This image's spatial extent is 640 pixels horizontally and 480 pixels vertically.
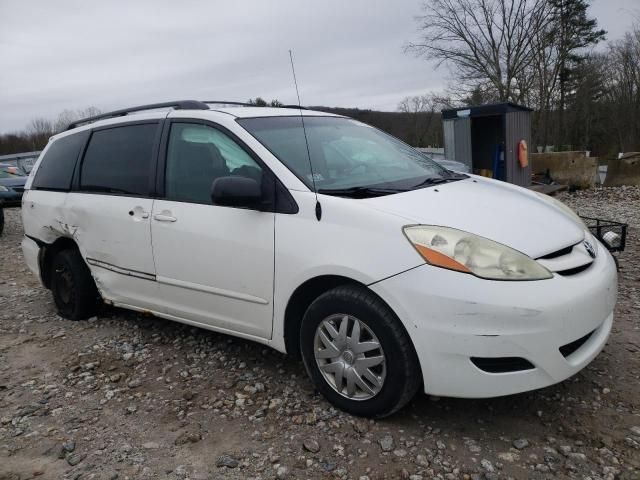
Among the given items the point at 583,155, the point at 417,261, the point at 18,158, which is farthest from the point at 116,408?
the point at 18,158

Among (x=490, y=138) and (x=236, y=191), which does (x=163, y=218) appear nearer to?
(x=236, y=191)

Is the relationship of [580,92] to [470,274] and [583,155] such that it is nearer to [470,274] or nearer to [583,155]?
[583,155]

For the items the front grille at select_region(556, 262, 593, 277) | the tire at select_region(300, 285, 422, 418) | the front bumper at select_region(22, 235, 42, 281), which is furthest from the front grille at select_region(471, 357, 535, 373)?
the front bumper at select_region(22, 235, 42, 281)

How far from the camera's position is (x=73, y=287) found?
446 centimetres

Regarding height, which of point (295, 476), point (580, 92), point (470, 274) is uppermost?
point (580, 92)

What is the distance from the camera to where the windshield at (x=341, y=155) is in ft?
9.98

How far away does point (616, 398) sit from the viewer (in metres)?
2.80

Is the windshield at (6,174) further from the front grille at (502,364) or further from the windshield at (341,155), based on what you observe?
the front grille at (502,364)

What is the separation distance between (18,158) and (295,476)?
35548mm

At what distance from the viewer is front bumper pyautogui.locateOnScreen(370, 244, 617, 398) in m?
2.30

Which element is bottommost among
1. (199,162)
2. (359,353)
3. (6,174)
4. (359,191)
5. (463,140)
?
(359,353)

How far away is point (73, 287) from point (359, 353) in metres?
2.90

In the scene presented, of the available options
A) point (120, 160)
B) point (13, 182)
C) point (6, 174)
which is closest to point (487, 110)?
point (120, 160)

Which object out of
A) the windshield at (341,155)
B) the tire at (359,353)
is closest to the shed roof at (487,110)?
the windshield at (341,155)
